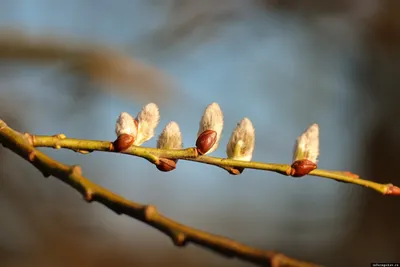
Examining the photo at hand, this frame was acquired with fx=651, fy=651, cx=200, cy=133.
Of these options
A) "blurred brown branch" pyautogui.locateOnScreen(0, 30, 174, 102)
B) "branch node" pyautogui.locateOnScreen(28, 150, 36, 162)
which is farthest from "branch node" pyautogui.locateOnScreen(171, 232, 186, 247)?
"blurred brown branch" pyautogui.locateOnScreen(0, 30, 174, 102)

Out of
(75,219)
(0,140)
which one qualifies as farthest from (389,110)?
(0,140)

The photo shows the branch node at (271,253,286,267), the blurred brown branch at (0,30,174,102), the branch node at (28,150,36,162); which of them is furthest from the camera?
the blurred brown branch at (0,30,174,102)

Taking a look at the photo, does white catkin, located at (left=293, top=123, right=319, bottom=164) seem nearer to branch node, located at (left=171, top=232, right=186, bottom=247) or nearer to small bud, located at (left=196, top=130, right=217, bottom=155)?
small bud, located at (left=196, top=130, right=217, bottom=155)

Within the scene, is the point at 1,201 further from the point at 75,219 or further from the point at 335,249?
the point at 335,249

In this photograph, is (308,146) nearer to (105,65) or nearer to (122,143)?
(122,143)

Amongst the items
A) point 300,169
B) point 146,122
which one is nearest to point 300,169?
point 300,169

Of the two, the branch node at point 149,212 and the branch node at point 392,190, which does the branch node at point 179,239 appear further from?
the branch node at point 392,190
